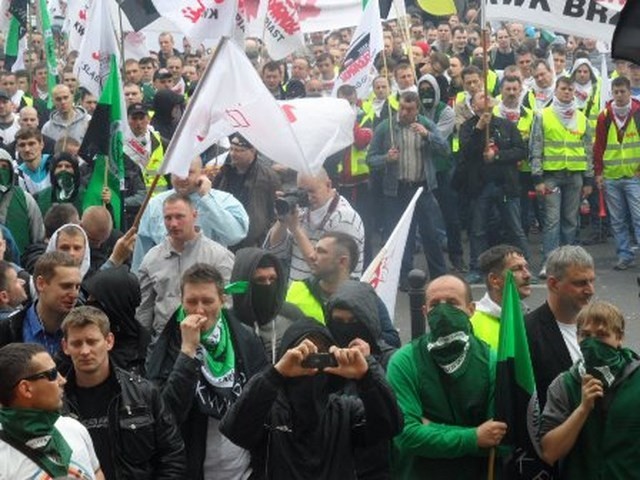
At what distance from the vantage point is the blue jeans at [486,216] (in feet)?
49.0

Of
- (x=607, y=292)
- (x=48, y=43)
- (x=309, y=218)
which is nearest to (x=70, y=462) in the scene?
(x=309, y=218)

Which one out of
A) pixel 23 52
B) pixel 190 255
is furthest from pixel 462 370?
pixel 23 52

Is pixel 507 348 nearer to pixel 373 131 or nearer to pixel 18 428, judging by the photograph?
pixel 18 428

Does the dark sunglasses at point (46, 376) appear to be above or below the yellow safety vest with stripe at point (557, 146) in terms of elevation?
above

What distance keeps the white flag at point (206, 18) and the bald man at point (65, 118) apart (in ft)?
8.69

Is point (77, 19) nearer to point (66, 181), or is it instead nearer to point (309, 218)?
point (66, 181)

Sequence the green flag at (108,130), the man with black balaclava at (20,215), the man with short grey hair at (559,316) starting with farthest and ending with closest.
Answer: the man with black balaclava at (20,215) < the green flag at (108,130) < the man with short grey hair at (559,316)

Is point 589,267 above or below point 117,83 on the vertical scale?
below

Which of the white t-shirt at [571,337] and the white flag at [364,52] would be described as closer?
the white t-shirt at [571,337]

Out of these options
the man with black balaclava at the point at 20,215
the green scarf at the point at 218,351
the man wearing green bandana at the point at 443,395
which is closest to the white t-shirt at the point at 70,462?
the green scarf at the point at 218,351

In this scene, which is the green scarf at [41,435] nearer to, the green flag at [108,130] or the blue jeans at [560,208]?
the green flag at [108,130]

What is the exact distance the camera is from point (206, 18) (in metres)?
11.7

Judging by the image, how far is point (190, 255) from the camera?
337 inches

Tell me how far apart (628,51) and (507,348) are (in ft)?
4.04
